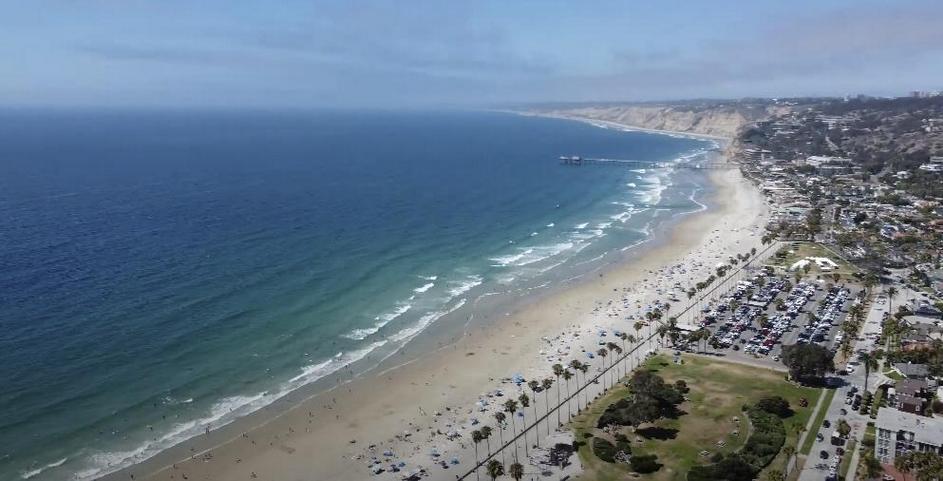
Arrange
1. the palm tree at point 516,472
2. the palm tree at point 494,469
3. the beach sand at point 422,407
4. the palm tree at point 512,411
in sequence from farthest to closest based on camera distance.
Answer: the palm tree at point 512,411, the beach sand at point 422,407, the palm tree at point 494,469, the palm tree at point 516,472

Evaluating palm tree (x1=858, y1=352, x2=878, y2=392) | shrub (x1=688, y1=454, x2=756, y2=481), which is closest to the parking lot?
palm tree (x1=858, y1=352, x2=878, y2=392)

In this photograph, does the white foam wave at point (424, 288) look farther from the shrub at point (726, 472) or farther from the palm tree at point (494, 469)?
the shrub at point (726, 472)

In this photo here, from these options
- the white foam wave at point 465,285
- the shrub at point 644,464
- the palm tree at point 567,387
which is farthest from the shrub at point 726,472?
the white foam wave at point 465,285

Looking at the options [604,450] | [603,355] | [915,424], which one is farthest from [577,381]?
[915,424]

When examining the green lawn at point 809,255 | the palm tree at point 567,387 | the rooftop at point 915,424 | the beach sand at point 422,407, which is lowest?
the beach sand at point 422,407

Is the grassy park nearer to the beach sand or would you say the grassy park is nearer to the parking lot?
the parking lot

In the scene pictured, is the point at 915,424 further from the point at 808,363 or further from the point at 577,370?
the point at 577,370
